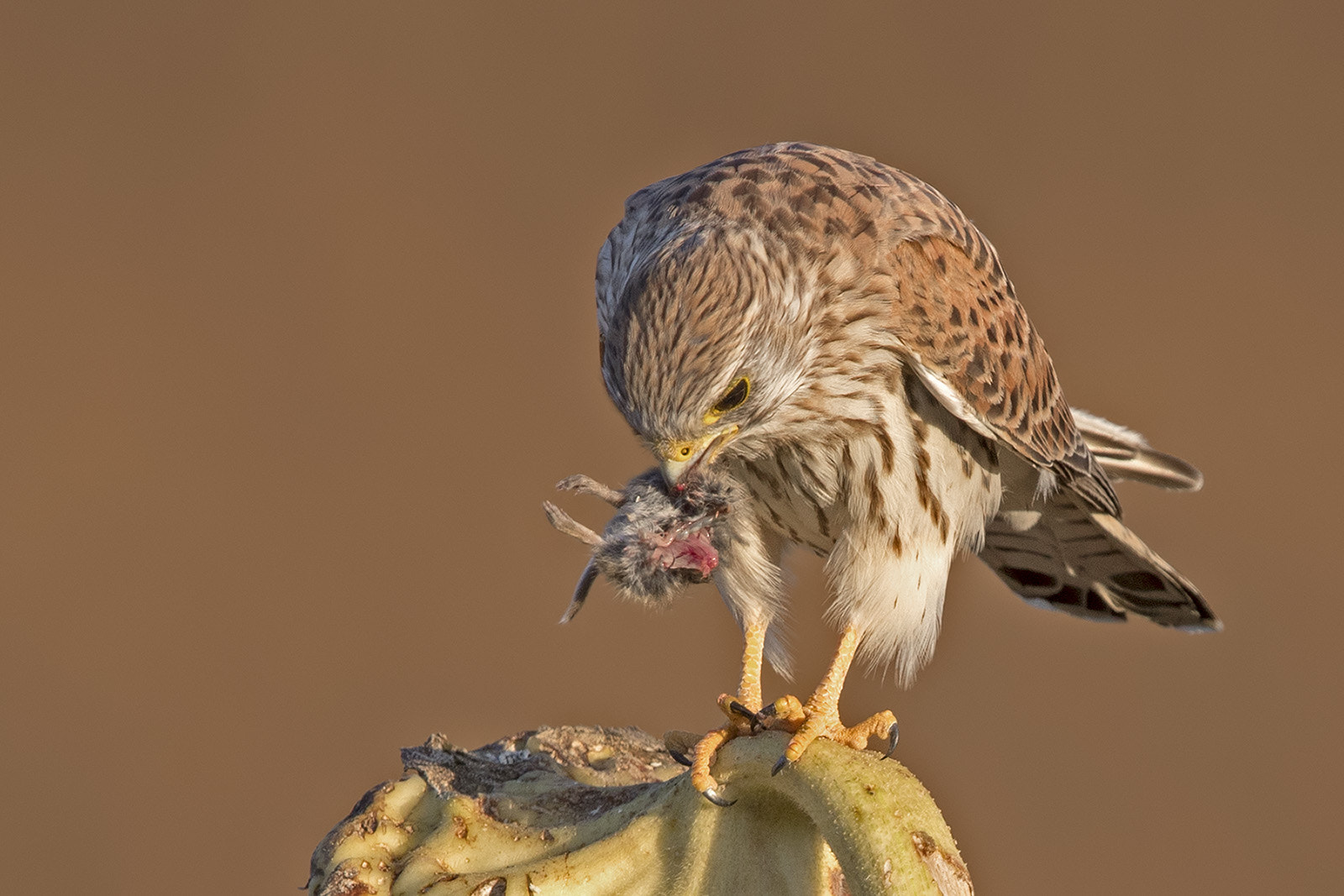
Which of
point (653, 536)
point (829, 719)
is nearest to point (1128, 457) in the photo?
point (829, 719)

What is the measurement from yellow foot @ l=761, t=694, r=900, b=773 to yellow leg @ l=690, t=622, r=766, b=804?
0.16 feet

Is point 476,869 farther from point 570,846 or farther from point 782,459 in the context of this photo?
point 782,459

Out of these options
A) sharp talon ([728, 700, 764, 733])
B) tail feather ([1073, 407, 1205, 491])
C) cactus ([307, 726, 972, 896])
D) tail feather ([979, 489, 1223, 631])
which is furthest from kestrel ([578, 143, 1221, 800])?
cactus ([307, 726, 972, 896])

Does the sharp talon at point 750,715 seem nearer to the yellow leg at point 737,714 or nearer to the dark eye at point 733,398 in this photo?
the yellow leg at point 737,714

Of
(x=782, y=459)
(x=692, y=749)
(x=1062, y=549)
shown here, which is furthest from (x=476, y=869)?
(x=1062, y=549)

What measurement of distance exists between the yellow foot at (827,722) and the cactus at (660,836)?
0.64 metres

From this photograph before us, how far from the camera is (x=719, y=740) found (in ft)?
6.00

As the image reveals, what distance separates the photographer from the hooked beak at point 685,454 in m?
1.93

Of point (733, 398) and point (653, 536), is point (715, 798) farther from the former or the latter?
point (733, 398)

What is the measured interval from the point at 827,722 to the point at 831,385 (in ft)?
1.84

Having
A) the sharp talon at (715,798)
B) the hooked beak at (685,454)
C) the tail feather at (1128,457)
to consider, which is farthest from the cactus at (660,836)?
the tail feather at (1128,457)

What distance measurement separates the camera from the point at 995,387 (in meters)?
2.31

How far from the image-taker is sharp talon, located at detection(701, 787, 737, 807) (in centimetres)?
130

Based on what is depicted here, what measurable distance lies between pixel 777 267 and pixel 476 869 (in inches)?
44.9
